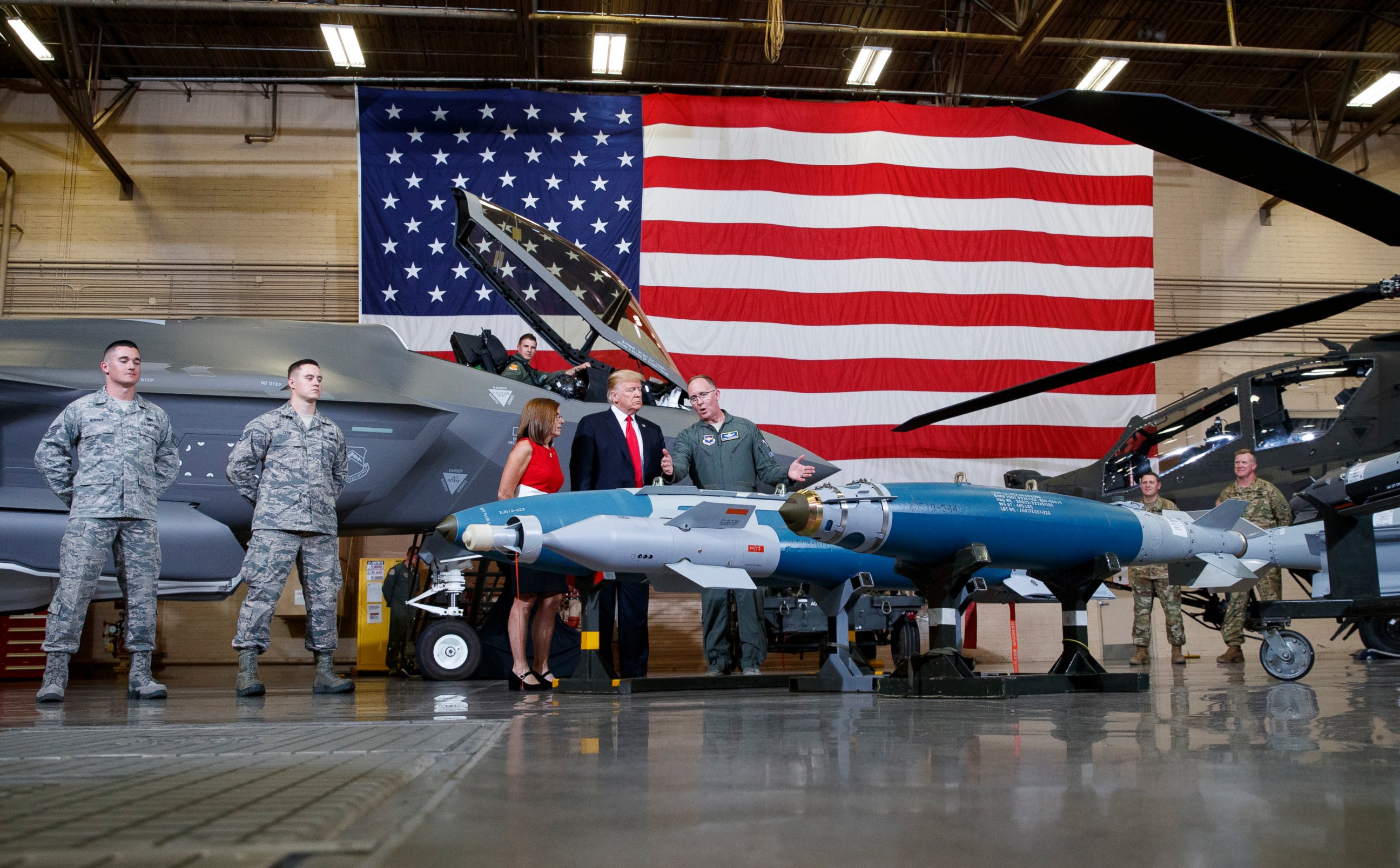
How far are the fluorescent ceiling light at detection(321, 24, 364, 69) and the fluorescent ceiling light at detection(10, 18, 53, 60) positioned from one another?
2.97m

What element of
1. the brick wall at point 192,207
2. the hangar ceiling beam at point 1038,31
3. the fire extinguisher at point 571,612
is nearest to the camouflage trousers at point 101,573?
the fire extinguisher at point 571,612

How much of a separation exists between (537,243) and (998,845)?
595 cm

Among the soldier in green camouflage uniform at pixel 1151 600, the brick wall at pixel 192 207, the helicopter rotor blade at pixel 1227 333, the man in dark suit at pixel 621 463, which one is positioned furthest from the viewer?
the brick wall at pixel 192 207

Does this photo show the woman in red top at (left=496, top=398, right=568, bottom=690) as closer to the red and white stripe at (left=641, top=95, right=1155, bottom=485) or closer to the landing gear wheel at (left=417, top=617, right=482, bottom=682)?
the landing gear wheel at (left=417, top=617, right=482, bottom=682)

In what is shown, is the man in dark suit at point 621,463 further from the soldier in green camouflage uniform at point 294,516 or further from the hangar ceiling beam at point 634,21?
the hangar ceiling beam at point 634,21

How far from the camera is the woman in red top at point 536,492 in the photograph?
16.2 ft

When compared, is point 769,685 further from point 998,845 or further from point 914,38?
point 914,38

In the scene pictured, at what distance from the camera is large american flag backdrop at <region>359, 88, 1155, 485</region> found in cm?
1046

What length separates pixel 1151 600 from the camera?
7504 millimetres

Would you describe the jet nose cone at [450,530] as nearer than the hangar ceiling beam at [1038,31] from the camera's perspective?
Yes

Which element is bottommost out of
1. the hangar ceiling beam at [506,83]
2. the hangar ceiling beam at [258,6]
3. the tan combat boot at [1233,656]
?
the tan combat boot at [1233,656]

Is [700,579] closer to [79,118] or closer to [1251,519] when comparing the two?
[1251,519]

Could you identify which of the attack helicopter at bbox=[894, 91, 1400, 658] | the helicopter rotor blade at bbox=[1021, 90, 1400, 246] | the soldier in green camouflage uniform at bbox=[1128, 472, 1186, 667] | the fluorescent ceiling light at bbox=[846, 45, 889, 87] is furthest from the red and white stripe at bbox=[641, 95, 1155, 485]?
the helicopter rotor blade at bbox=[1021, 90, 1400, 246]

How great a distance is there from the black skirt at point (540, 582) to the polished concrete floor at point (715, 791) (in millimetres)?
2115
